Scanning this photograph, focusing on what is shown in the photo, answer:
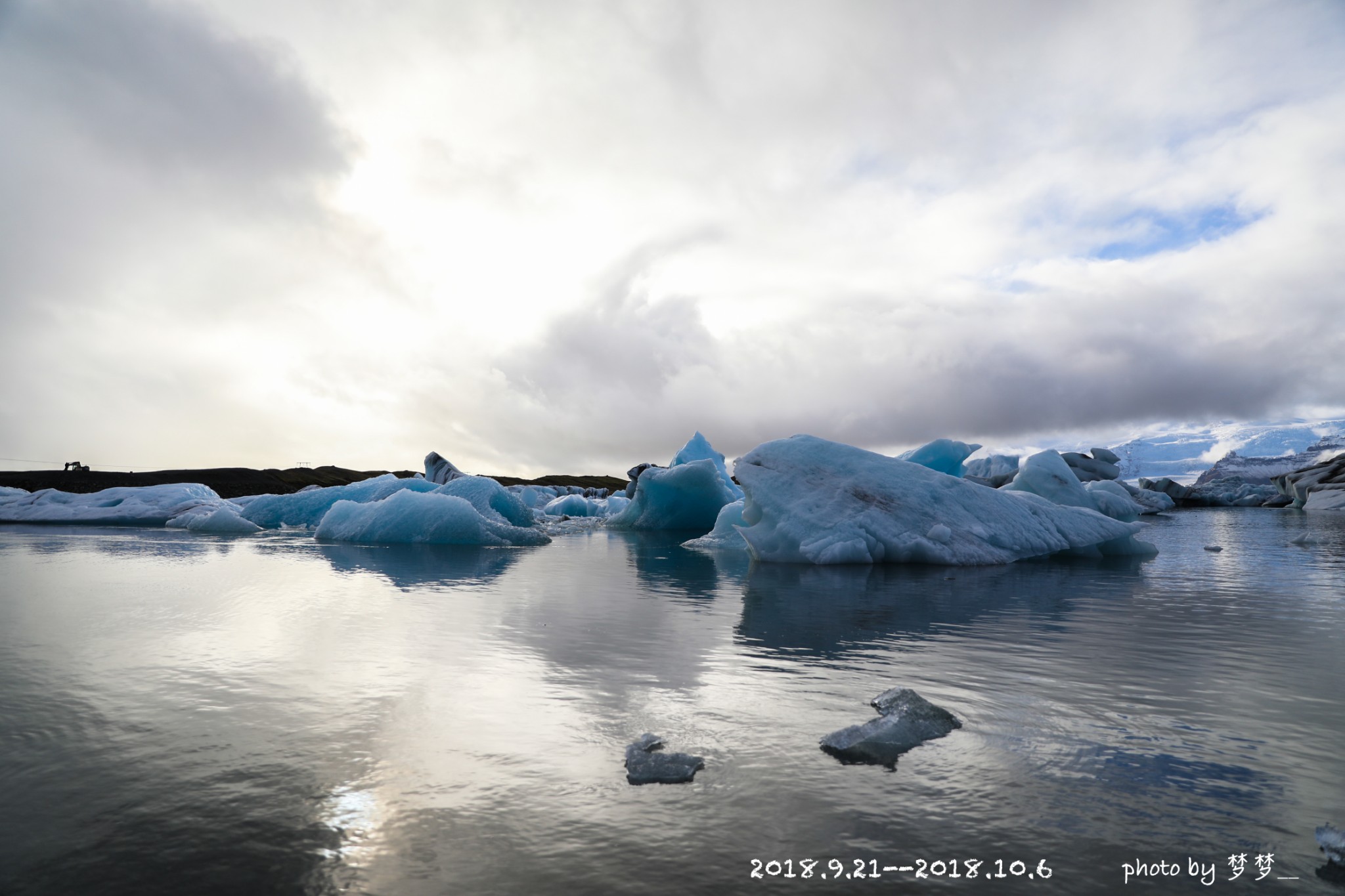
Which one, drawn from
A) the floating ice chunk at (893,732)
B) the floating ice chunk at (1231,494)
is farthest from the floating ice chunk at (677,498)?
the floating ice chunk at (1231,494)

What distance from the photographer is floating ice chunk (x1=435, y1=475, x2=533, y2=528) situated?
66.3ft

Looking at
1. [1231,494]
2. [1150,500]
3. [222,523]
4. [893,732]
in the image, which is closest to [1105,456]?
[1150,500]

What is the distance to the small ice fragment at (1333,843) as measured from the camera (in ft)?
7.83

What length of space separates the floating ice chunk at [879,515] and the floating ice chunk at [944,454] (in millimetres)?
9485

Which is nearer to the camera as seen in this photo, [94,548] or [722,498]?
[94,548]

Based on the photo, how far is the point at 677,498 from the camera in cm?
2569

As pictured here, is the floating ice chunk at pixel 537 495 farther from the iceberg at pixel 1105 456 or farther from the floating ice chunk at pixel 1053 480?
the iceberg at pixel 1105 456

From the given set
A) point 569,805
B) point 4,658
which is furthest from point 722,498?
point 569,805

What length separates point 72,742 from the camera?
351 cm

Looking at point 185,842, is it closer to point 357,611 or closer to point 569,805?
point 569,805

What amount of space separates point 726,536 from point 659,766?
49.6 feet

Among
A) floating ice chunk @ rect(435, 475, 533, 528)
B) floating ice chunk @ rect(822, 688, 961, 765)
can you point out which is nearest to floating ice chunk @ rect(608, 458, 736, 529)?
floating ice chunk @ rect(435, 475, 533, 528)

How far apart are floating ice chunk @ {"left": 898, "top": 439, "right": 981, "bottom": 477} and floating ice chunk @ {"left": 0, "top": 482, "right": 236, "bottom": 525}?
943 inches

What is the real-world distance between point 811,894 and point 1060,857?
0.86m
